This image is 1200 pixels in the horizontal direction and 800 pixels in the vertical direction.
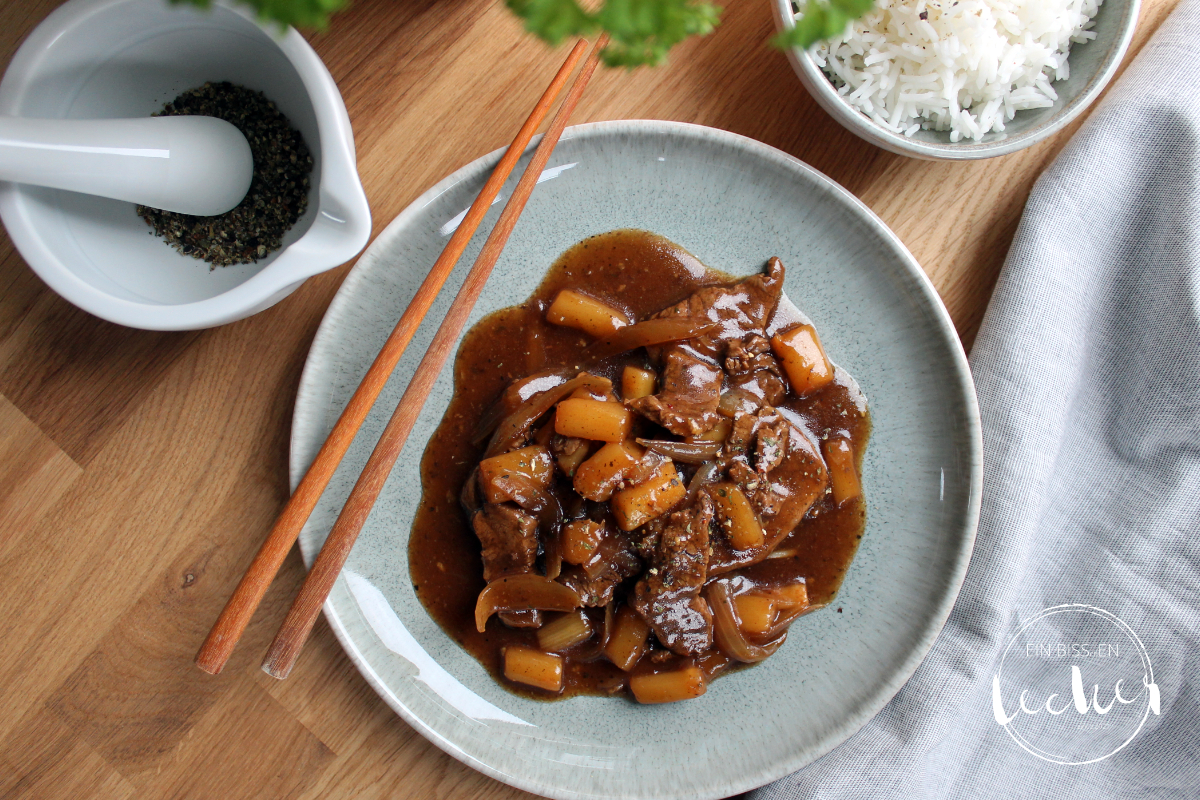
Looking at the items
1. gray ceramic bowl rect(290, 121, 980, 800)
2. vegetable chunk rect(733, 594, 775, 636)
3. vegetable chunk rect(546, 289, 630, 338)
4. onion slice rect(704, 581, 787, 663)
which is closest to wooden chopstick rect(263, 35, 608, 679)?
gray ceramic bowl rect(290, 121, 980, 800)

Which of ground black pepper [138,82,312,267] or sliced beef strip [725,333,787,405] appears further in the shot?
sliced beef strip [725,333,787,405]

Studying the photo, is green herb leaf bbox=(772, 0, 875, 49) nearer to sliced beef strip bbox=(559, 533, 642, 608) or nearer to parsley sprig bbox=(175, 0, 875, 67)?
parsley sprig bbox=(175, 0, 875, 67)

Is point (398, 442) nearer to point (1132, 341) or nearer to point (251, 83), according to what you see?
point (251, 83)

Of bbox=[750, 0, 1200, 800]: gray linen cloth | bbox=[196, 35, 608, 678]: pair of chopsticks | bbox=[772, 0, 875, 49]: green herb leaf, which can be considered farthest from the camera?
bbox=[750, 0, 1200, 800]: gray linen cloth

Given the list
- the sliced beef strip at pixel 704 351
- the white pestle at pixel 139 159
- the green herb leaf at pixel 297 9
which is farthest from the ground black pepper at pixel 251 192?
the sliced beef strip at pixel 704 351

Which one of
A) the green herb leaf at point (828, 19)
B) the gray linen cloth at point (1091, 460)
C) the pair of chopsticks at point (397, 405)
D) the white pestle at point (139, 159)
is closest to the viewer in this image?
the green herb leaf at point (828, 19)

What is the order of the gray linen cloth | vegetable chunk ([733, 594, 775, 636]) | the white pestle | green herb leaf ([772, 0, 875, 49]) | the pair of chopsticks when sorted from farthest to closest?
the gray linen cloth, vegetable chunk ([733, 594, 775, 636]), the pair of chopsticks, the white pestle, green herb leaf ([772, 0, 875, 49])

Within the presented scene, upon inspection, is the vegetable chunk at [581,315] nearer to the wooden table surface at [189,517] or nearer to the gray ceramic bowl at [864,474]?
the gray ceramic bowl at [864,474]
